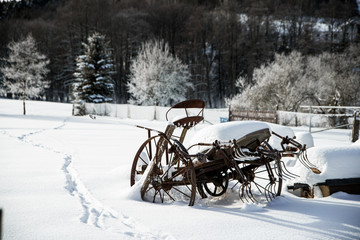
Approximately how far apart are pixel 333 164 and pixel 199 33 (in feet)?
148

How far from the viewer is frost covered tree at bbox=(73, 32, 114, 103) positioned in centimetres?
3062

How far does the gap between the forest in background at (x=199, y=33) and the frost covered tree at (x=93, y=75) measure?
35.9 ft

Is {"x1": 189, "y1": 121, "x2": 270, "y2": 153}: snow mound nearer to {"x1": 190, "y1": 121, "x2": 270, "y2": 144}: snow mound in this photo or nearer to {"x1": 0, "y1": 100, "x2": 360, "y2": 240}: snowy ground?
{"x1": 190, "y1": 121, "x2": 270, "y2": 144}: snow mound

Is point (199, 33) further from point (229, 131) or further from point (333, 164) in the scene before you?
point (229, 131)

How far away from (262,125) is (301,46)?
40713 mm

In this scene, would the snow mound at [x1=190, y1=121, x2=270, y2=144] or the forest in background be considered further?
the forest in background

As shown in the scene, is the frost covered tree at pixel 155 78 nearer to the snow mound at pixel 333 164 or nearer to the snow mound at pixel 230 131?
the snow mound at pixel 333 164

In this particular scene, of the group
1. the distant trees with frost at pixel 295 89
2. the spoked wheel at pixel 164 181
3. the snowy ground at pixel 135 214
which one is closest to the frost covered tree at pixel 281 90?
the distant trees with frost at pixel 295 89

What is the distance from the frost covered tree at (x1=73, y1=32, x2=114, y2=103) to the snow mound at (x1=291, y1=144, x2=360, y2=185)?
2874 centimetres

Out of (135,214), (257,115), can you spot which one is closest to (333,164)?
(135,214)

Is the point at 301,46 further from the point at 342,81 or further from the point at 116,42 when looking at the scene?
the point at 116,42

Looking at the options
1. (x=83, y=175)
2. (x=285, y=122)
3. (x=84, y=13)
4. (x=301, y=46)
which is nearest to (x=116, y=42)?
(x=84, y=13)

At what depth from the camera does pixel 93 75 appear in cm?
3094

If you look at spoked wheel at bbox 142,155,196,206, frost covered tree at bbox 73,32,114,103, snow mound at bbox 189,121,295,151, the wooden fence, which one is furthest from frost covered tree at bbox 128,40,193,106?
snow mound at bbox 189,121,295,151
